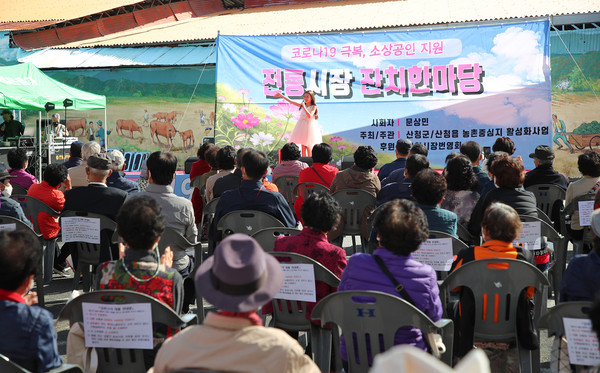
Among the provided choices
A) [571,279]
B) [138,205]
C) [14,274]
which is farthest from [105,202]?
[571,279]

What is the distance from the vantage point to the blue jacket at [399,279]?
2.80 metres

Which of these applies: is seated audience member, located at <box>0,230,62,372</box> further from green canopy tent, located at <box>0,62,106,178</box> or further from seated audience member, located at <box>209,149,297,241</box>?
green canopy tent, located at <box>0,62,106,178</box>

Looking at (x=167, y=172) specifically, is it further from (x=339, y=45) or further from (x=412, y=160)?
(x=339, y=45)

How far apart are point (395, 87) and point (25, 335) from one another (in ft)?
30.9

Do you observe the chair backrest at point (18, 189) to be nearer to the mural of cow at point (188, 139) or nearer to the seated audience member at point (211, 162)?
the seated audience member at point (211, 162)

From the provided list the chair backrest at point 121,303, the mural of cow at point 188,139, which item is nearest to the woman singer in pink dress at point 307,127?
the mural of cow at point 188,139

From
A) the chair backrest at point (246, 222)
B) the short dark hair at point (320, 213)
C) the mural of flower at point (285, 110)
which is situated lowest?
the chair backrest at point (246, 222)

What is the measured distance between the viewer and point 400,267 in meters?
2.85

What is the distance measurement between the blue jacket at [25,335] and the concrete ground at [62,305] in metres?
1.30

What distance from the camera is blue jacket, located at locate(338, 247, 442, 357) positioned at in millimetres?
2803

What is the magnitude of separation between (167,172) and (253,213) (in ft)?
2.22

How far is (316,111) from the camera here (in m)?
11.3

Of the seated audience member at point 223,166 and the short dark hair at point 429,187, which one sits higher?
the seated audience member at point 223,166

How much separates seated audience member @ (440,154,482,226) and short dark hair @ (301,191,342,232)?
1.69 meters
